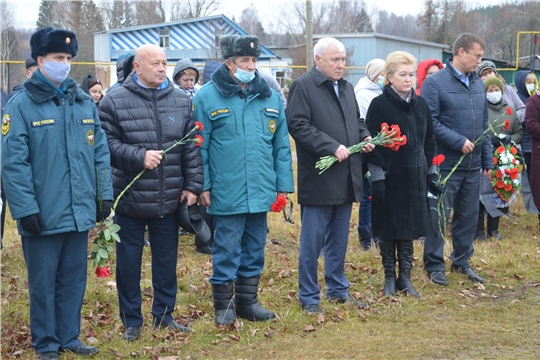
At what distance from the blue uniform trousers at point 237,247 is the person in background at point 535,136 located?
4964 millimetres

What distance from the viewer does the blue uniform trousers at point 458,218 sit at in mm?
7180

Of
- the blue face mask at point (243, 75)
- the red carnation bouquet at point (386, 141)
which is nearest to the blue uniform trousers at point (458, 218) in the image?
the red carnation bouquet at point (386, 141)

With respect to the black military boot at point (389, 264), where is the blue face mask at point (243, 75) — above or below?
above

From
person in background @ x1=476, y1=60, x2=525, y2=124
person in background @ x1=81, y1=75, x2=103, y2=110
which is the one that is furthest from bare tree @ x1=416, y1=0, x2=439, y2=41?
person in background @ x1=81, y1=75, x2=103, y2=110

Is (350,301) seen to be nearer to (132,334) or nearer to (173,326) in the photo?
(173,326)

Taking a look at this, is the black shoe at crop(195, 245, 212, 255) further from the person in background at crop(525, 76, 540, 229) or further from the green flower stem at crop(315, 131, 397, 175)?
the person in background at crop(525, 76, 540, 229)

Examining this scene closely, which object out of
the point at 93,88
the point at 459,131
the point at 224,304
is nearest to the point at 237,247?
the point at 224,304

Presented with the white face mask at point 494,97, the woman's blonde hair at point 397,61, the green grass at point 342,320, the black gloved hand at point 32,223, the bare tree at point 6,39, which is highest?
the bare tree at point 6,39

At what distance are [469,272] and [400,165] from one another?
1.67 meters

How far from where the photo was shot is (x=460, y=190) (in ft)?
24.0

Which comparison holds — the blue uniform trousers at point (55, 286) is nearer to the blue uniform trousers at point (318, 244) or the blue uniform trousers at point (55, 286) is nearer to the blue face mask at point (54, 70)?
the blue face mask at point (54, 70)

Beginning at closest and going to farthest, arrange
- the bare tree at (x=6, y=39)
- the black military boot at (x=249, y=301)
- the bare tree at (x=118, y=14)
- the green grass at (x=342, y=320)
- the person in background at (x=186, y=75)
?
1. the green grass at (x=342, y=320)
2. the black military boot at (x=249, y=301)
3. the person in background at (x=186, y=75)
4. the bare tree at (x=6, y=39)
5. the bare tree at (x=118, y=14)

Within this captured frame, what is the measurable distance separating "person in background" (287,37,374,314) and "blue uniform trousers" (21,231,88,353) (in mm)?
1978

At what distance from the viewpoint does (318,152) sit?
19.7 ft
